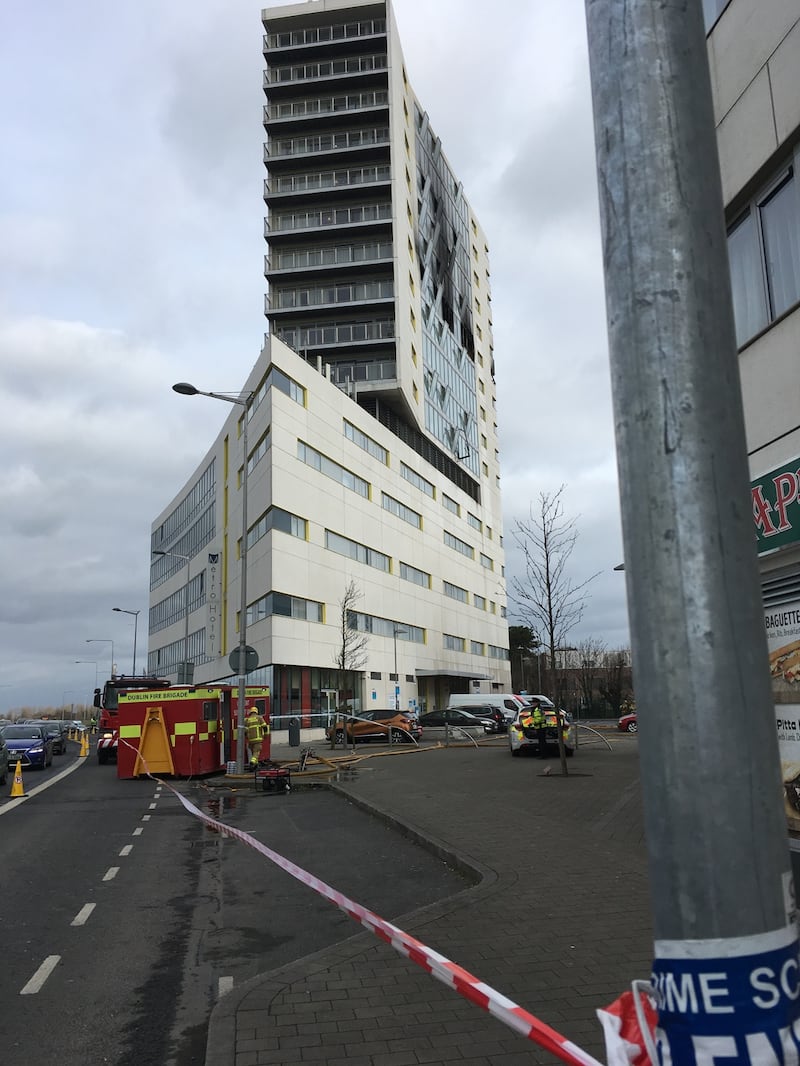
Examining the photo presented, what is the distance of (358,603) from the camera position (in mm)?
51719

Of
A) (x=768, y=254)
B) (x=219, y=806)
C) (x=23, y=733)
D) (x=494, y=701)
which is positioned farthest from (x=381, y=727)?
(x=768, y=254)

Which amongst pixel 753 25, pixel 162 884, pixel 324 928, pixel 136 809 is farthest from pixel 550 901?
pixel 136 809

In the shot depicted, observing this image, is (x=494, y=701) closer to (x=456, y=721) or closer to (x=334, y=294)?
(x=456, y=721)

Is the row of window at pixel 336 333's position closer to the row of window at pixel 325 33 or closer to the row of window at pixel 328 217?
the row of window at pixel 328 217

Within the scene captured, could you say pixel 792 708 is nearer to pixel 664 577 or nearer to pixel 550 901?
pixel 550 901

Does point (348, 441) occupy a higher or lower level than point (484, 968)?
higher

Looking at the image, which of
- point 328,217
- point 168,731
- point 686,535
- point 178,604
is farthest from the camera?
point 178,604

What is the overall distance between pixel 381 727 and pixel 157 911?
94.0 feet

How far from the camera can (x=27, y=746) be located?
28.2 metres

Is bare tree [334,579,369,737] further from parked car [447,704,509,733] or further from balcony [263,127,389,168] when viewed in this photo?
balcony [263,127,389,168]

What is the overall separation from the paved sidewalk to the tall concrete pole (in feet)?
9.57

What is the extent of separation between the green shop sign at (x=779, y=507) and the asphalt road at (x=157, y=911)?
4.43 meters

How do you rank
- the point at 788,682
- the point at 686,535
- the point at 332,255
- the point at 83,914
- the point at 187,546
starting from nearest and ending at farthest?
1. the point at 686,535
2. the point at 788,682
3. the point at 83,914
4. the point at 332,255
5. the point at 187,546

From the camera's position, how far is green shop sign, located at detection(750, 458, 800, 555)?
7281 millimetres
